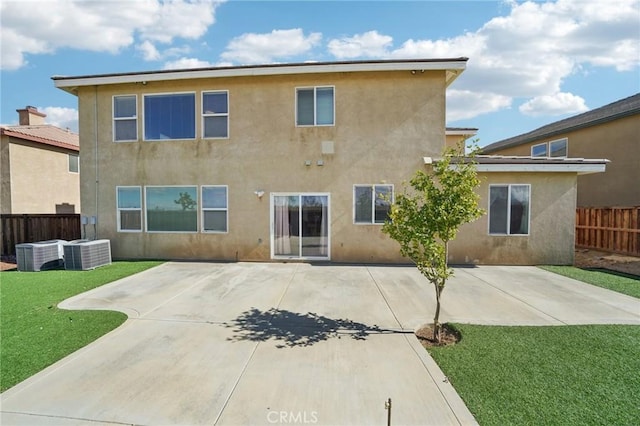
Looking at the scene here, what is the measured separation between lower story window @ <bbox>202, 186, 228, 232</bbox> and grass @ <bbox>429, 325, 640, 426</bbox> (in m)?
8.87

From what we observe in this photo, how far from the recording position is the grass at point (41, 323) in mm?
4277

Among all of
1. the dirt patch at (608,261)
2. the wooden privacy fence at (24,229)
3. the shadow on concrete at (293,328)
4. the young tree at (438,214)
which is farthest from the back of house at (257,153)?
the dirt patch at (608,261)

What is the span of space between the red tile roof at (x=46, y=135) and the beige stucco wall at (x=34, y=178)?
0.34m

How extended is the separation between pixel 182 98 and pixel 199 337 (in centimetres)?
981

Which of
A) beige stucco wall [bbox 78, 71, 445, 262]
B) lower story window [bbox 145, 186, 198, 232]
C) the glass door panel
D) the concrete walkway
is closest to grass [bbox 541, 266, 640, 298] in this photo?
the concrete walkway

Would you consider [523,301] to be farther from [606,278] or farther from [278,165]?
[278,165]

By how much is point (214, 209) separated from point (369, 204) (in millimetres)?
5885

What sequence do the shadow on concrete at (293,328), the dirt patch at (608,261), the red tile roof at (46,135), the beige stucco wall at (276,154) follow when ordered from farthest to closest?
the red tile roof at (46,135)
the beige stucco wall at (276,154)
the dirt patch at (608,261)
the shadow on concrete at (293,328)

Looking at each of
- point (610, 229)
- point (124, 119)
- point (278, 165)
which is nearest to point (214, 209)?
point (278, 165)

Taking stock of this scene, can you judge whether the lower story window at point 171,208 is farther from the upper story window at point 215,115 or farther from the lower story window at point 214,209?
the upper story window at point 215,115

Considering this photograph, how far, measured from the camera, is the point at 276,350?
4609 millimetres

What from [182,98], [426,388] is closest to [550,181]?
[426,388]

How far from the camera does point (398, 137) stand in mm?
10891

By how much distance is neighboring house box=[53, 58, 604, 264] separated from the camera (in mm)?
10727
